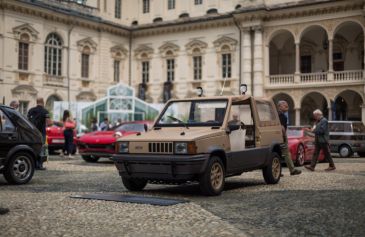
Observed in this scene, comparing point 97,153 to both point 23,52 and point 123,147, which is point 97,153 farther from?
point 23,52

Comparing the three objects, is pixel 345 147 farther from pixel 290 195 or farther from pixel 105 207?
pixel 105 207

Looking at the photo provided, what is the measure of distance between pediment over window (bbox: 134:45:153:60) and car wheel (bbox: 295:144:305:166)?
25030 mm

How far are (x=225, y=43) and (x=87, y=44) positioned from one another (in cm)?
1009

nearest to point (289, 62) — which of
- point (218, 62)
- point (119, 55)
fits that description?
point (218, 62)

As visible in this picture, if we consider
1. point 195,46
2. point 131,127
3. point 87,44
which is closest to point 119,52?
point 87,44

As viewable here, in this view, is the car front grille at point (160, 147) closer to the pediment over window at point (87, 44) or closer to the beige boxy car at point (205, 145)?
the beige boxy car at point (205, 145)

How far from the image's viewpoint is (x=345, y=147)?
22.6m

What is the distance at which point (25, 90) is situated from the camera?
105 ft

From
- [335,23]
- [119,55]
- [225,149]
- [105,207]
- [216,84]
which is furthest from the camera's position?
[119,55]

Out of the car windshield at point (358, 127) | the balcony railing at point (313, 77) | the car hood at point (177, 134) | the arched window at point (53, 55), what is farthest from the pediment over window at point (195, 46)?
the car hood at point (177, 134)

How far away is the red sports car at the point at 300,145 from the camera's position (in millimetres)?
16359

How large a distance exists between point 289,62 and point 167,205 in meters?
31.4

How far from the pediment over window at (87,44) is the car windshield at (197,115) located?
1064 inches

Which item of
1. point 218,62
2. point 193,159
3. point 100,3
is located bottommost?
point 193,159
